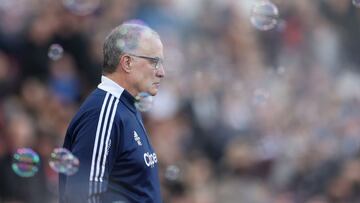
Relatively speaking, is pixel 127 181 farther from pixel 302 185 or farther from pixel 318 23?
pixel 318 23

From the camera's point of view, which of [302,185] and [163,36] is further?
[163,36]

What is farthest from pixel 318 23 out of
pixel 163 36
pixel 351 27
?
pixel 163 36

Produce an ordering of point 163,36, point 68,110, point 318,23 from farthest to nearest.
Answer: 1. point 318,23
2. point 163,36
3. point 68,110

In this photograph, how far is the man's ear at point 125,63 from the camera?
4496mm

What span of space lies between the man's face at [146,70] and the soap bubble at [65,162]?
49 cm

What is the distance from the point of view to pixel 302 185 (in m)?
8.39

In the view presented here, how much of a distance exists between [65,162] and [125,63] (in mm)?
579

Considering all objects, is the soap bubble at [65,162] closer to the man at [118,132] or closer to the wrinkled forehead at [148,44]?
the man at [118,132]

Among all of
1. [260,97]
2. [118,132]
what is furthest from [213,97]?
[118,132]

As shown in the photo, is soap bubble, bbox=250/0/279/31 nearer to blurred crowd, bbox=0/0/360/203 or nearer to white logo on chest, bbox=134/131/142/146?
blurred crowd, bbox=0/0/360/203

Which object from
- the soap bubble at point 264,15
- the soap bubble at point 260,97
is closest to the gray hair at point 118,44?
the soap bubble at point 264,15

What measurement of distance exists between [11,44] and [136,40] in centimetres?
425

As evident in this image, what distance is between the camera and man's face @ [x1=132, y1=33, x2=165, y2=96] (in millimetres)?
4523

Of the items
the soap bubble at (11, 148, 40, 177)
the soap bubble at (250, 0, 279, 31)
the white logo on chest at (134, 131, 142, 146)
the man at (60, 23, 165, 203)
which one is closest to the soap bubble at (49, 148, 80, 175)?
the man at (60, 23, 165, 203)
